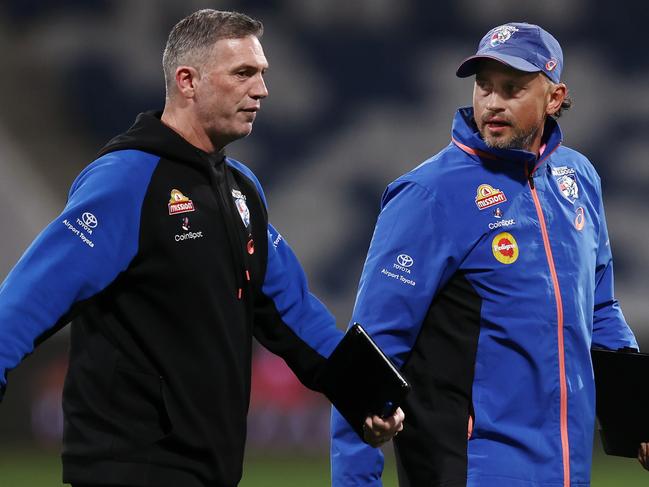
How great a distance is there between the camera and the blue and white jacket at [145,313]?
261 cm

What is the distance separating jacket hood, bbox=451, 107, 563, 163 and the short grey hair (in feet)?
2.02

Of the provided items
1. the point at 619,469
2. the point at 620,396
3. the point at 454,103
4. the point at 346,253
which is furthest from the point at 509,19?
the point at 620,396


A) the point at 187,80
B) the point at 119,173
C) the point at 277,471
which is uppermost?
the point at 187,80

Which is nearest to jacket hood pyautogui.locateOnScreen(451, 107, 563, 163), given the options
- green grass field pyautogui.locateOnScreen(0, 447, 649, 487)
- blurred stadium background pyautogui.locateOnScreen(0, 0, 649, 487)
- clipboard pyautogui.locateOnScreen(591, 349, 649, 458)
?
clipboard pyautogui.locateOnScreen(591, 349, 649, 458)

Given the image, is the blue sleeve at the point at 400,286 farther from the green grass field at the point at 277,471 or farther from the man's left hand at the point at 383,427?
the green grass field at the point at 277,471

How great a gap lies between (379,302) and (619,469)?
4720mm

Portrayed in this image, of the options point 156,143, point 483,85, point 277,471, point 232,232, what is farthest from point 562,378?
point 277,471

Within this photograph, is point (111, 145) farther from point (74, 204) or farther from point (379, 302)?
point (379, 302)

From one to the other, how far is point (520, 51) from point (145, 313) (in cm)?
122

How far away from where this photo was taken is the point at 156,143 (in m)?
2.80

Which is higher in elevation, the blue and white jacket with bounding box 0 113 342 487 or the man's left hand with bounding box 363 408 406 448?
the blue and white jacket with bounding box 0 113 342 487

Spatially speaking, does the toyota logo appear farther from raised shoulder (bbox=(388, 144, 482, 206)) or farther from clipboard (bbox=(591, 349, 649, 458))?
clipboard (bbox=(591, 349, 649, 458))

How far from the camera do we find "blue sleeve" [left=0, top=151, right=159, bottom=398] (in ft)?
8.28

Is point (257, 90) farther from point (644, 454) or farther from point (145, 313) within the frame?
point (644, 454)
